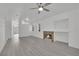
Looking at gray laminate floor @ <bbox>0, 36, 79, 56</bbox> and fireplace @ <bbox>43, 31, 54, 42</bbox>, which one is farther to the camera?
fireplace @ <bbox>43, 31, 54, 42</bbox>

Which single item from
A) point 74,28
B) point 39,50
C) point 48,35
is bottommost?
point 39,50

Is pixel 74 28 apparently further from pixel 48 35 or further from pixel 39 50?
pixel 48 35

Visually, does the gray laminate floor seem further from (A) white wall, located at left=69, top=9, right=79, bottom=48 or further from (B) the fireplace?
(B) the fireplace

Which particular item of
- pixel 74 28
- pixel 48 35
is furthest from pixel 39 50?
pixel 48 35

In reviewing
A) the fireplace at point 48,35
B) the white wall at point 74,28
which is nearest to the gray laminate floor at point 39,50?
the white wall at point 74,28

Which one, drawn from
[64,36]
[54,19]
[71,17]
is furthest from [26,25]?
[71,17]

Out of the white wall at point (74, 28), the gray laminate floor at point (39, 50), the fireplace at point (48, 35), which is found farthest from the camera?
the fireplace at point (48, 35)

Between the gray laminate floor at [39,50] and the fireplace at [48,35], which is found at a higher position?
the fireplace at [48,35]

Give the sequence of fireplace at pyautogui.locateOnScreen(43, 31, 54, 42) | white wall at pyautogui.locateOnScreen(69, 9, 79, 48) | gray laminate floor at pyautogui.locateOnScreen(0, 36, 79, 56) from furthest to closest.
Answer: fireplace at pyautogui.locateOnScreen(43, 31, 54, 42) → white wall at pyautogui.locateOnScreen(69, 9, 79, 48) → gray laminate floor at pyautogui.locateOnScreen(0, 36, 79, 56)

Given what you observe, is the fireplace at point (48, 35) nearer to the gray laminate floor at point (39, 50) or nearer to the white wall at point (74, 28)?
the gray laminate floor at point (39, 50)

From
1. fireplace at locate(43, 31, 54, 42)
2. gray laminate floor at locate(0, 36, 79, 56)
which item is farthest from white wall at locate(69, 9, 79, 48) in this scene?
fireplace at locate(43, 31, 54, 42)

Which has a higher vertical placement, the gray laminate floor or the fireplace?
the fireplace

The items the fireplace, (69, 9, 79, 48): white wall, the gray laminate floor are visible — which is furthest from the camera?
the fireplace

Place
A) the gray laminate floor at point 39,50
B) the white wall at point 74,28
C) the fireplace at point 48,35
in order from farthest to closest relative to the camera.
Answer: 1. the fireplace at point 48,35
2. the white wall at point 74,28
3. the gray laminate floor at point 39,50
